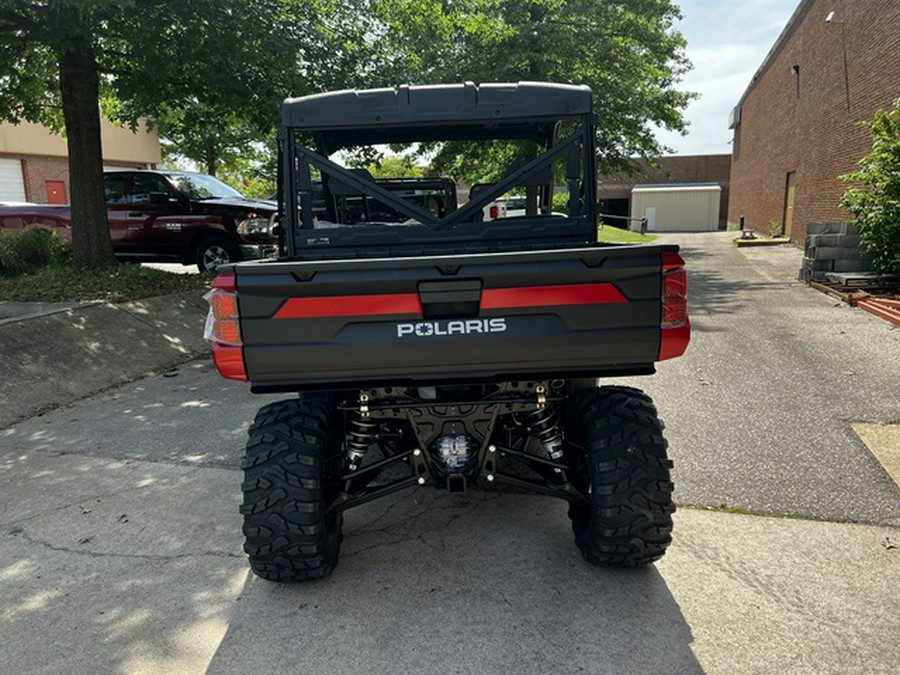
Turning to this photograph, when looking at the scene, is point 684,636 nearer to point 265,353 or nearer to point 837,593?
point 837,593

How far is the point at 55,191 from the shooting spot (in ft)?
86.7

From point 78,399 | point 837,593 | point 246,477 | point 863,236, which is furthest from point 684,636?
point 863,236

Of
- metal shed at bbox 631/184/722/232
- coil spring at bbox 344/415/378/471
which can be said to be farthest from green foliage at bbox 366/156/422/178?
metal shed at bbox 631/184/722/232

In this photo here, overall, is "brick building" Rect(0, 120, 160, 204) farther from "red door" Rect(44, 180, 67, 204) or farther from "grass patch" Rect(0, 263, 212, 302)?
"grass patch" Rect(0, 263, 212, 302)

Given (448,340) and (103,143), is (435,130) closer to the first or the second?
(448,340)

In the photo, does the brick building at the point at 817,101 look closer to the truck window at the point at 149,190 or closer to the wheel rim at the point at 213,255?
the wheel rim at the point at 213,255

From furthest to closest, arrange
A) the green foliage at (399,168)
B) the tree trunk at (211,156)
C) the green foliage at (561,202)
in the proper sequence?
the tree trunk at (211,156) < the green foliage at (399,168) < the green foliage at (561,202)

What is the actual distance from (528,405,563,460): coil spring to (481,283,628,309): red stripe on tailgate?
662 millimetres

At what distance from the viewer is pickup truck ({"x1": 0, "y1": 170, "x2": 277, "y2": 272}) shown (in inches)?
416

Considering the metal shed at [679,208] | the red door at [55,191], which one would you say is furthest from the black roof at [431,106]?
the metal shed at [679,208]

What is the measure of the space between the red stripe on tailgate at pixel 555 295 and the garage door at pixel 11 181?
27.9 metres

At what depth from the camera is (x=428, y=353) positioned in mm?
2641

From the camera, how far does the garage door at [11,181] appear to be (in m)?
24.7

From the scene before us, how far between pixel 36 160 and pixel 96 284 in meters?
20.9
